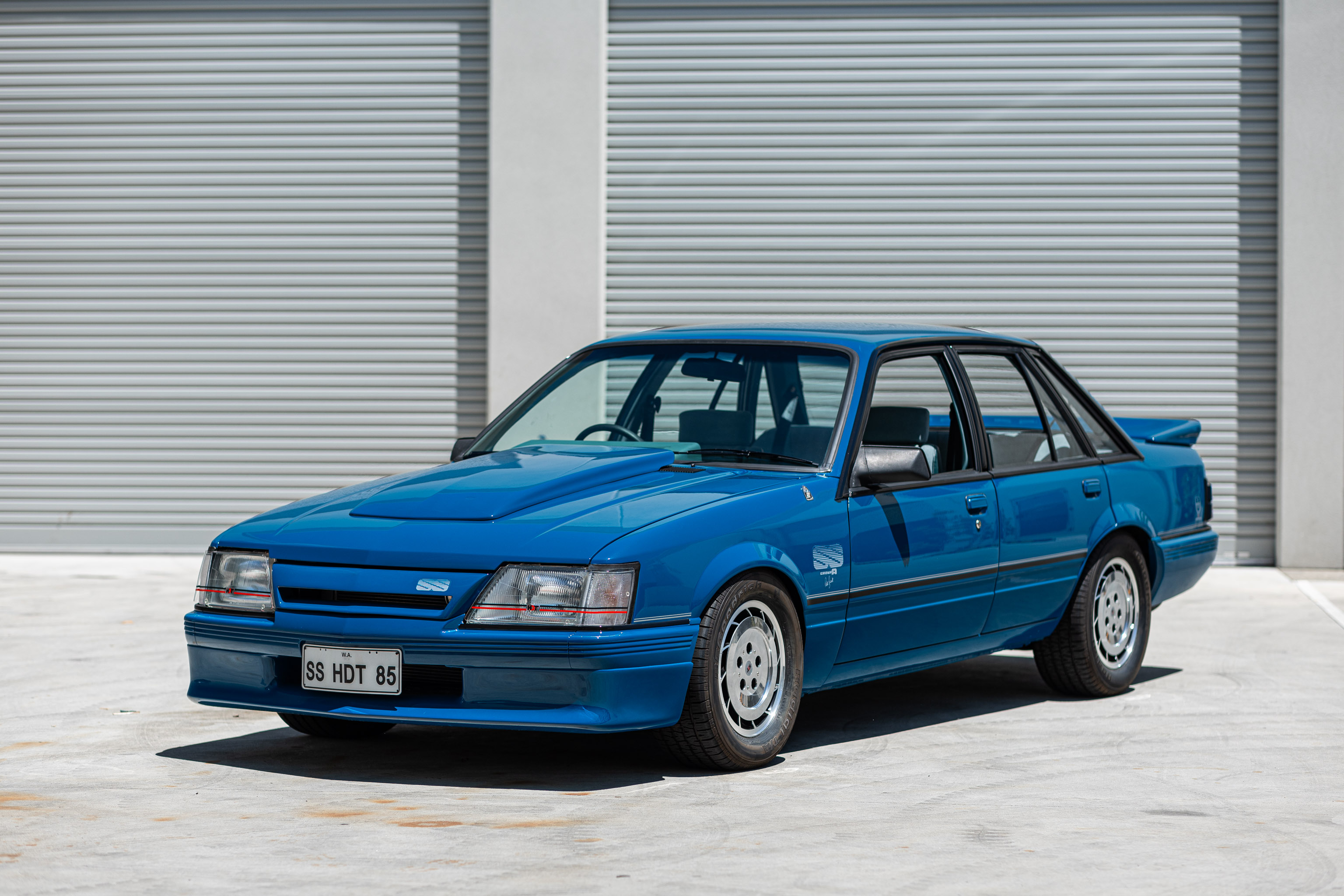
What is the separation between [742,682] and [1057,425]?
240cm

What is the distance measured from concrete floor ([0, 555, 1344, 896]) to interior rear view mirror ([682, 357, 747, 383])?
4.36 feet

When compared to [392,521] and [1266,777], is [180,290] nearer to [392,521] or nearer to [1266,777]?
[392,521]

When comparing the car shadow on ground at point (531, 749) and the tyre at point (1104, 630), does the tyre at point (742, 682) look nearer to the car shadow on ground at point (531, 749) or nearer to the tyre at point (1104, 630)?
A: the car shadow on ground at point (531, 749)

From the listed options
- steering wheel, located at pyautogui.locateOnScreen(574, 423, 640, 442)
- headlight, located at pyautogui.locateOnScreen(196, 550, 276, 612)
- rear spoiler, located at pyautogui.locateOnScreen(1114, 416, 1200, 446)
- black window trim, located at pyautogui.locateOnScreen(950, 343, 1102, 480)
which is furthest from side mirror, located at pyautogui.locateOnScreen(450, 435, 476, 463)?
rear spoiler, located at pyautogui.locateOnScreen(1114, 416, 1200, 446)

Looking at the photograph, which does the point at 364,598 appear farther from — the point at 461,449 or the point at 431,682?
the point at 461,449

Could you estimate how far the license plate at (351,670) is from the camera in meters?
5.02

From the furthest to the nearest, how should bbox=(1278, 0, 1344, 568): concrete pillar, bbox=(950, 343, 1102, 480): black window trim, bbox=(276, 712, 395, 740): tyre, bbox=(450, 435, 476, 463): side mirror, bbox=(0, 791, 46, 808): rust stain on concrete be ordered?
bbox=(1278, 0, 1344, 568): concrete pillar
bbox=(950, 343, 1102, 480): black window trim
bbox=(450, 435, 476, 463): side mirror
bbox=(276, 712, 395, 740): tyre
bbox=(0, 791, 46, 808): rust stain on concrete

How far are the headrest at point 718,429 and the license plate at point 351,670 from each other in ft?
4.93

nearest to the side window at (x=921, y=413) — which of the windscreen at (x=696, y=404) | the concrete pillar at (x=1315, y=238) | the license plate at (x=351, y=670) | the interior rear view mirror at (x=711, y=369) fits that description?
the windscreen at (x=696, y=404)

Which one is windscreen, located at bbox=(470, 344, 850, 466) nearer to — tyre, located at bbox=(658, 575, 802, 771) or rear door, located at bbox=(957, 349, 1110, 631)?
tyre, located at bbox=(658, 575, 802, 771)

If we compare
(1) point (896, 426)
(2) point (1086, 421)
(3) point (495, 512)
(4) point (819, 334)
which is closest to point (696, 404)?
(4) point (819, 334)

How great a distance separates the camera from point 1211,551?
785 centimetres

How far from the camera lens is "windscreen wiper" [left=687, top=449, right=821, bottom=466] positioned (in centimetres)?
580

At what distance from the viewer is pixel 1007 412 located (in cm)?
688
